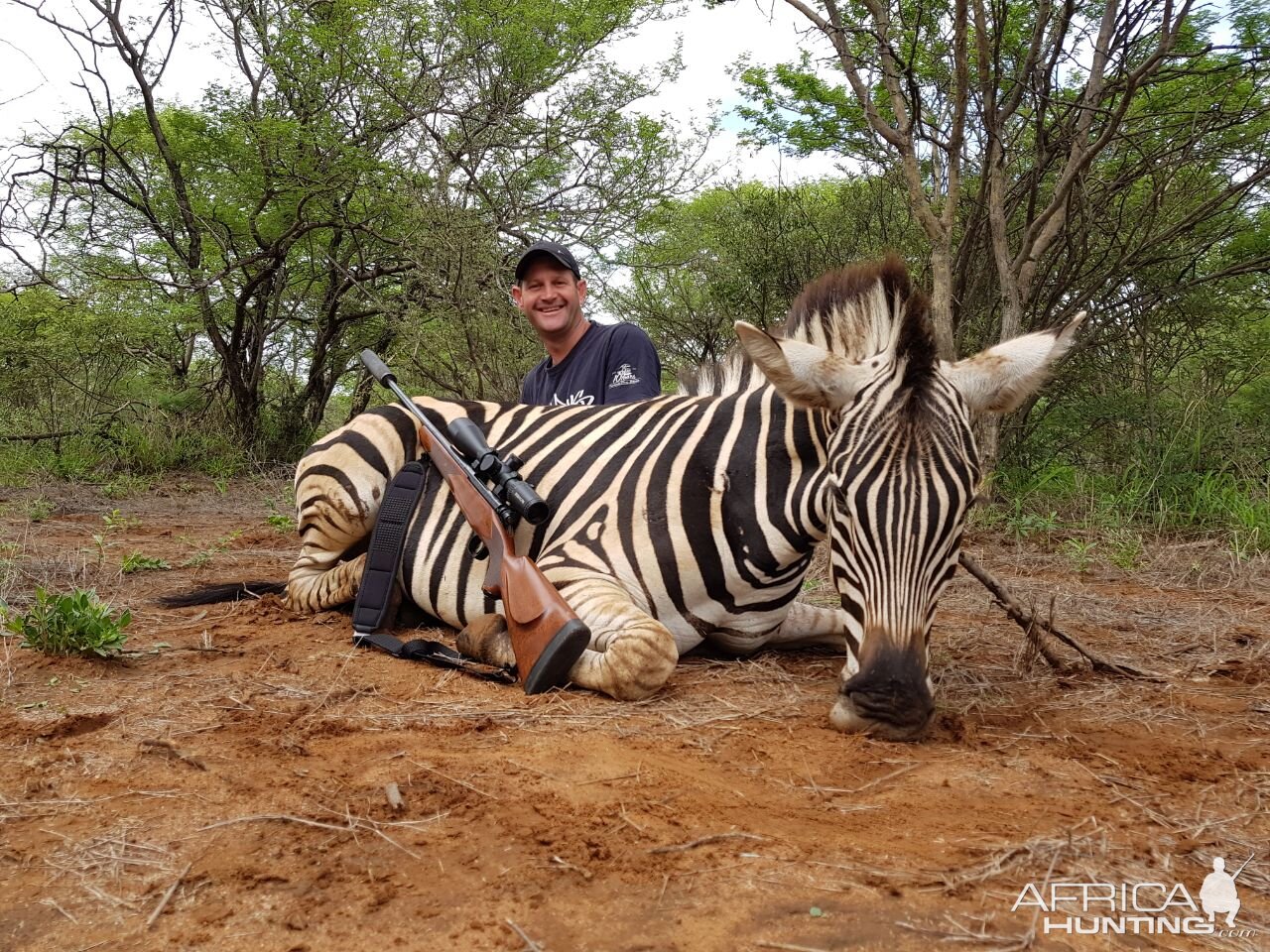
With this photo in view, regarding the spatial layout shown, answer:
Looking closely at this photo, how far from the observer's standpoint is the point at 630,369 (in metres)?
4.86

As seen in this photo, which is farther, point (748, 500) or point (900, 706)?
point (748, 500)

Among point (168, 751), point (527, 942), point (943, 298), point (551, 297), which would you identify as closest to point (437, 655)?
point (168, 751)

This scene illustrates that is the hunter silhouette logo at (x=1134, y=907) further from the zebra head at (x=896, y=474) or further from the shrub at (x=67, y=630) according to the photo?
the shrub at (x=67, y=630)

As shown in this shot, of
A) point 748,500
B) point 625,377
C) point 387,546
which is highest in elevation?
point 625,377

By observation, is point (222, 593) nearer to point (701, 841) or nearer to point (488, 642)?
point (488, 642)

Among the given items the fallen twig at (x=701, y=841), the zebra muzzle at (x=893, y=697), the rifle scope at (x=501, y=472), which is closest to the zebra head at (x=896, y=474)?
the zebra muzzle at (x=893, y=697)

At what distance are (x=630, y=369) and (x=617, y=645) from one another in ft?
7.77

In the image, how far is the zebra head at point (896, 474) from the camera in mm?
2354

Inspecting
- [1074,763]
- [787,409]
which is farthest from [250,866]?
[787,409]

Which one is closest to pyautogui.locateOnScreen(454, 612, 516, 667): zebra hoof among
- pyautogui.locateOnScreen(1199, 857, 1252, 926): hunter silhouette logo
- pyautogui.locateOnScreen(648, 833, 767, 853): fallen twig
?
pyautogui.locateOnScreen(648, 833, 767, 853): fallen twig

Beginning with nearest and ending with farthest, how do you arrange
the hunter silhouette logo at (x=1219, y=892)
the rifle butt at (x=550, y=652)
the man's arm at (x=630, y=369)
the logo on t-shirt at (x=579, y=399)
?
the hunter silhouette logo at (x=1219, y=892), the rifle butt at (x=550, y=652), the man's arm at (x=630, y=369), the logo on t-shirt at (x=579, y=399)

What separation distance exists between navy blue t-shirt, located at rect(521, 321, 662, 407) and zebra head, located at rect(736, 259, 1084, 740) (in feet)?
6.81

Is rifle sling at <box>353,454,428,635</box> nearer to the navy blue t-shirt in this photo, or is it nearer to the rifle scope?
the rifle scope

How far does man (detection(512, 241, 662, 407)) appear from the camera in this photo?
4965 mm
